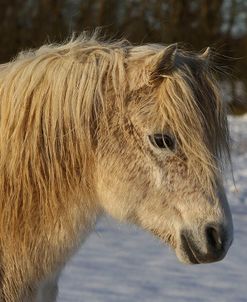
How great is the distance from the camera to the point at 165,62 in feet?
8.68

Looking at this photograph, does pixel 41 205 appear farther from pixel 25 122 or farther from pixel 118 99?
pixel 118 99

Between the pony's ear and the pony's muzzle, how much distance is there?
584 millimetres

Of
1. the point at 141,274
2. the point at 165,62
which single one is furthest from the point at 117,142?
the point at 141,274

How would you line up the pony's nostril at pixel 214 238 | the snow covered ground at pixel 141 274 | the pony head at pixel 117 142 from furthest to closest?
1. the snow covered ground at pixel 141 274
2. the pony head at pixel 117 142
3. the pony's nostril at pixel 214 238

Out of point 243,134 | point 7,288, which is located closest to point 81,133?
point 7,288

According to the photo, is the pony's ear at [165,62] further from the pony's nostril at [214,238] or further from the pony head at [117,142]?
the pony's nostril at [214,238]

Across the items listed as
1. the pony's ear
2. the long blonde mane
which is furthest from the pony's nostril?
the pony's ear

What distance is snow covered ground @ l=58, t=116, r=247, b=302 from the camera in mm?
4977

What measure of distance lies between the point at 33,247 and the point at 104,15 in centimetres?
1461

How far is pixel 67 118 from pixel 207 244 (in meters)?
0.69

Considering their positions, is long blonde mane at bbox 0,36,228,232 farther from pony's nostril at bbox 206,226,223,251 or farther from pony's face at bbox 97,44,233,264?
pony's nostril at bbox 206,226,223,251

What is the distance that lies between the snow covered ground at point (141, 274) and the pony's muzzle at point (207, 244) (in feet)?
5.85

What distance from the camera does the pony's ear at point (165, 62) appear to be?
2608 mm

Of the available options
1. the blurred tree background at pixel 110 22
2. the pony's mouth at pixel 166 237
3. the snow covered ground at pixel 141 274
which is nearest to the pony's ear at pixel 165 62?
the pony's mouth at pixel 166 237
